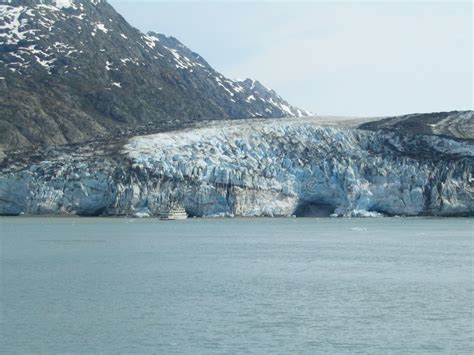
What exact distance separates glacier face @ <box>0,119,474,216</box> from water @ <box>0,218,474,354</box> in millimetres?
16133

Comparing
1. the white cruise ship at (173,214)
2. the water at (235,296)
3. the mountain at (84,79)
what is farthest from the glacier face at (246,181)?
the mountain at (84,79)

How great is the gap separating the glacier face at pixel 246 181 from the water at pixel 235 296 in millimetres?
16133

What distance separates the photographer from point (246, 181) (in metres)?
63.9

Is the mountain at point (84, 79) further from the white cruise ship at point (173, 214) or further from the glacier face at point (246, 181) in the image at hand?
the white cruise ship at point (173, 214)

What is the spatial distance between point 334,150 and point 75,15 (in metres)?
91.0

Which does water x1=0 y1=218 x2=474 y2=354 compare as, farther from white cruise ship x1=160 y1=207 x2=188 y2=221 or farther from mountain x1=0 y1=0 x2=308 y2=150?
mountain x1=0 y1=0 x2=308 y2=150

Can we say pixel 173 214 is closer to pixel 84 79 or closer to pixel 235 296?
pixel 235 296

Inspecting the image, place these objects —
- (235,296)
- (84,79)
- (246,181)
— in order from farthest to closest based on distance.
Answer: (84,79)
(246,181)
(235,296)

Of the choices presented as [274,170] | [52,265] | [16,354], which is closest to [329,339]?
[16,354]

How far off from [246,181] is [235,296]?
127 feet

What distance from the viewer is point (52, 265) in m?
34.5

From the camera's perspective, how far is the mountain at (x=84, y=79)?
110m

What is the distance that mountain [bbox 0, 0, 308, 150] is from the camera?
10988 cm

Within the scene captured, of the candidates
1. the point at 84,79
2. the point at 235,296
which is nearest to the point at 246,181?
the point at 235,296
